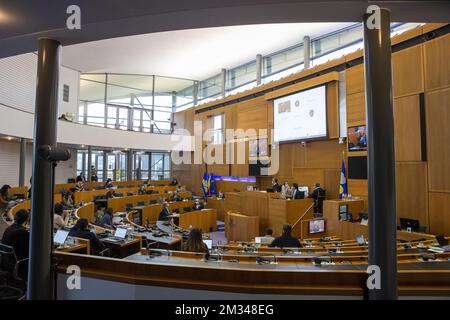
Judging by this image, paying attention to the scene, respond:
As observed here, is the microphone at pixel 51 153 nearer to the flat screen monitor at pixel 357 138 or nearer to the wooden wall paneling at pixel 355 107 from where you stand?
the flat screen monitor at pixel 357 138

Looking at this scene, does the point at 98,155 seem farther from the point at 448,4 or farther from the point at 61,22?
the point at 448,4

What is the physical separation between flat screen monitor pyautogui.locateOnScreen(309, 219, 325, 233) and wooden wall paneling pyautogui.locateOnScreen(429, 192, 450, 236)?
2.46 metres

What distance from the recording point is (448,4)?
245cm

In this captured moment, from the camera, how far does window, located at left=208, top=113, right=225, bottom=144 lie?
51.3ft

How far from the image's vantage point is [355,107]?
8.75 meters

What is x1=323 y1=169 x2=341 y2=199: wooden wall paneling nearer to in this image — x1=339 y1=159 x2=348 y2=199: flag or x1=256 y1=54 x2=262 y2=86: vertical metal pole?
x1=339 y1=159 x2=348 y2=199: flag

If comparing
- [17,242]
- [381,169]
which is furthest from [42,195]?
[381,169]

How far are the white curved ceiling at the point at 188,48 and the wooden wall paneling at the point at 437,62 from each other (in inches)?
185

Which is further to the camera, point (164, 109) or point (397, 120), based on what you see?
point (164, 109)

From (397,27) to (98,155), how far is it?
53.5 ft

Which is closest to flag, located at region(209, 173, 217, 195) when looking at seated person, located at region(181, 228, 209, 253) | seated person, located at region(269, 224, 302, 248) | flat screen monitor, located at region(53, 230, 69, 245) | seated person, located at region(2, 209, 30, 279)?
seated person, located at region(269, 224, 302, 248)

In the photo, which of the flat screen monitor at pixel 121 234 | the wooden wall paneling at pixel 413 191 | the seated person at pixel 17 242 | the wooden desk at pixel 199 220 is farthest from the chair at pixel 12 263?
the wooden wall paneling at pixel 413 191

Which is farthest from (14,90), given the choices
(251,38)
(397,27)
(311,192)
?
(397,27)

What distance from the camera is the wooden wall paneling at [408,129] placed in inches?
274
